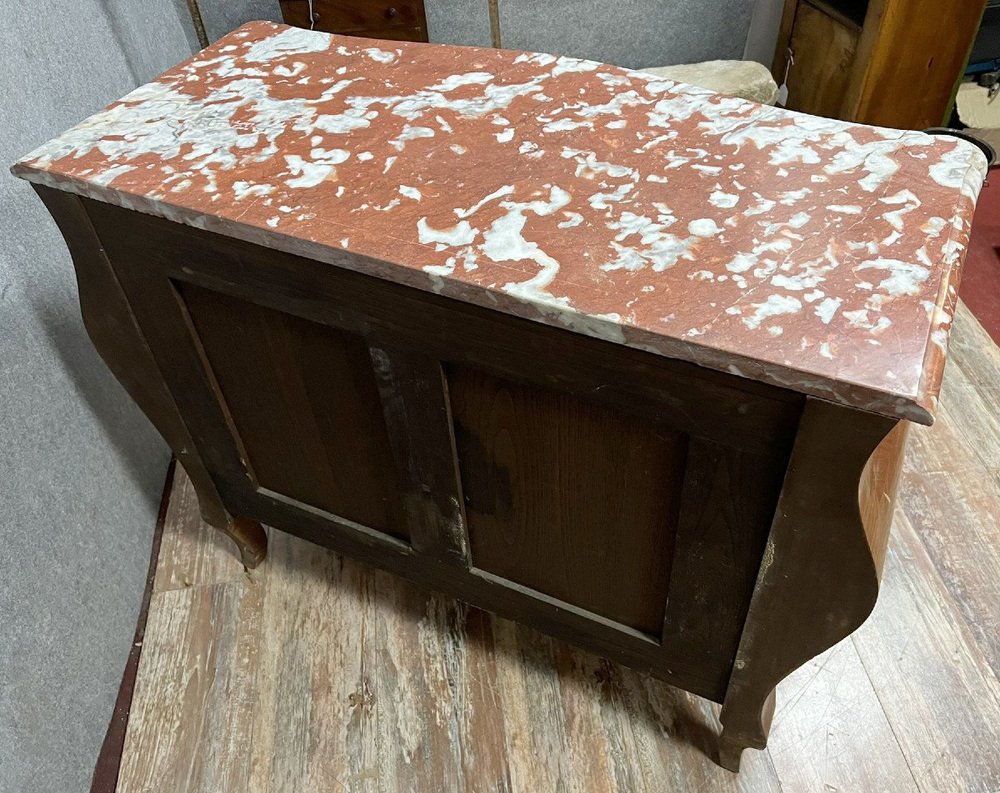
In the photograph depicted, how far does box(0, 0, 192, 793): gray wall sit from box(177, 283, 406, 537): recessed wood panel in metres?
0.28

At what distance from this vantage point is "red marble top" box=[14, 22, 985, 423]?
56 centimetres

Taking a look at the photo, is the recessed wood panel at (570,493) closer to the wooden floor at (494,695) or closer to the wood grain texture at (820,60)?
the wooden floor at (494,695)

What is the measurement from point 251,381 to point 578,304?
0.50 meters

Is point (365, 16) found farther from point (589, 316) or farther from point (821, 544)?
point (821, 544)

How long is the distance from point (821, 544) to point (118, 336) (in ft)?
2.72

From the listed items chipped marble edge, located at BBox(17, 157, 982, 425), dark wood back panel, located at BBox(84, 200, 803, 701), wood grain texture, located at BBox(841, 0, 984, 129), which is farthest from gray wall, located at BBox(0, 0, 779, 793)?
wood grain texture, located at BBox(841, 0, 984, 129)

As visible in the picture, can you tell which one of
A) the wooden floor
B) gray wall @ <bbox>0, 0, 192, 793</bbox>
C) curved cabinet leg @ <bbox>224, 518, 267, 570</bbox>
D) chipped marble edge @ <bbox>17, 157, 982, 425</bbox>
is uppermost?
chipped marble edge @ <bbox>17, 157, 982, 425</bbox>

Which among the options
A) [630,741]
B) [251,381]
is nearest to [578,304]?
[251,381]

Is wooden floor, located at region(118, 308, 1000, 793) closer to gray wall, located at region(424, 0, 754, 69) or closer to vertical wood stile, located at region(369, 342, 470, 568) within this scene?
vertical wood stile, located at region(369, 342, 470, 568)

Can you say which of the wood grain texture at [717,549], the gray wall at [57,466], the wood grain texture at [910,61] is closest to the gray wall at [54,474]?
the gray wall at [57,466]

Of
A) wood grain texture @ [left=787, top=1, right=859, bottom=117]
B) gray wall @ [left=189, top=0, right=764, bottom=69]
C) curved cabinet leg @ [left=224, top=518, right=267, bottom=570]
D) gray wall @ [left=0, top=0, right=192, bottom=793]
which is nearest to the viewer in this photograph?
gray wall @ [left=0, top=0, right=192, bottom=793]

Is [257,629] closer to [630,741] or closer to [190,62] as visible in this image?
[630,741]

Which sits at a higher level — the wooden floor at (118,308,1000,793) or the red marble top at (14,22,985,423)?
the red marble top at (14,22,985,423)

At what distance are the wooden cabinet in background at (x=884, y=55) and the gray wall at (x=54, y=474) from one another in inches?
66.8
